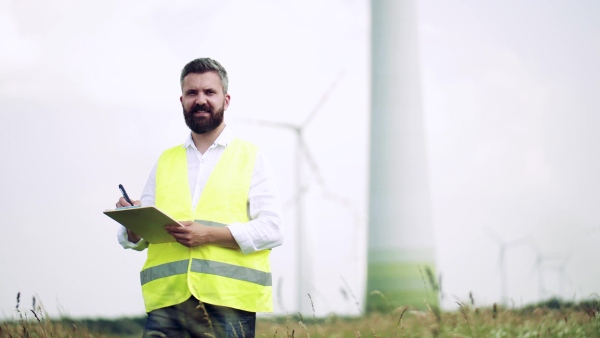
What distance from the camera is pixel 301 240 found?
18.5 m

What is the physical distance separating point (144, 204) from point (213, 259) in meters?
0.65

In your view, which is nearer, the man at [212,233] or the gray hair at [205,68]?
the man at [212,233]

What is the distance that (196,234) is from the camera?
14.2 feet

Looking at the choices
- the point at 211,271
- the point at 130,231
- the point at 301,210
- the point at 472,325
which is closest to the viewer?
the point at 211,271

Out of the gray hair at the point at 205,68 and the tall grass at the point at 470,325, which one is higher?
the gray hair at the point at 205,68

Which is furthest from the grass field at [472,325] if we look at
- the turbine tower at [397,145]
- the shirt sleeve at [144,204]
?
the turbine tower at [397,145]

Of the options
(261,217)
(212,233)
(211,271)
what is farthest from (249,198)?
(211,271)

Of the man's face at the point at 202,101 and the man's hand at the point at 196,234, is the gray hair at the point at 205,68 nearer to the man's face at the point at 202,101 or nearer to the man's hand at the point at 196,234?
the man's face at the point at 202,101

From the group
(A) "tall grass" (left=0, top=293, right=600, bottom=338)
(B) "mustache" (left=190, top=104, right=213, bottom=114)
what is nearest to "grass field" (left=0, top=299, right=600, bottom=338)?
(A) "tall grass" (left=0, top=293, right=600, bottom=338)

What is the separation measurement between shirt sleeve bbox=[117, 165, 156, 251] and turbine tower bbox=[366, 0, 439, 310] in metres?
15.7

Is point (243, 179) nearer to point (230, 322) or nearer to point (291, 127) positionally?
point (230, 322)

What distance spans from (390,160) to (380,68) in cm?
241

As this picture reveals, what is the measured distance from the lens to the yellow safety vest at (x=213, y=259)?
4430 mm

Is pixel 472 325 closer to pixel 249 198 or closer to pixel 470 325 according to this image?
pixel 470 325
